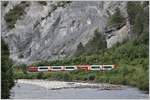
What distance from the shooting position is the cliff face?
163ft

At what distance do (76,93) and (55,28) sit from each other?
23290 mm

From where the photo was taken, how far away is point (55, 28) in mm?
56344

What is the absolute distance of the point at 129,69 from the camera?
33375 mm

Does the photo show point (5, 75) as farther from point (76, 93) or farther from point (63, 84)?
point (63, 84)

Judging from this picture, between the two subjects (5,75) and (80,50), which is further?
(80,50)

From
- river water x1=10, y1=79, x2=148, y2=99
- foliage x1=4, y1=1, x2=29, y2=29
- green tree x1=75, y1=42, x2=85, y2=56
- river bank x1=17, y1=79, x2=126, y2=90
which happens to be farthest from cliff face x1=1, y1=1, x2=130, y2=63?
river water x1=10, y1=79, x2=148, y2=99

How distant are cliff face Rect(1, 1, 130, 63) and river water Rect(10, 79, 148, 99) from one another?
7.17m

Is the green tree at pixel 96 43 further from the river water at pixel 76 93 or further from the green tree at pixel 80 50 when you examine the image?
the river water at pixel 76 93

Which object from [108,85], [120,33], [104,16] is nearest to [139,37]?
[108,85]

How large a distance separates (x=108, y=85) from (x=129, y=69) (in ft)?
11.7

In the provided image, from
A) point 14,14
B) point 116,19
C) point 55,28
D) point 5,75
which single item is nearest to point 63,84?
point 116,19

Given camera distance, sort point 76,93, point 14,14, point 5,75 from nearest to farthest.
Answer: point 5,75 → point 76,93 → point 14,14

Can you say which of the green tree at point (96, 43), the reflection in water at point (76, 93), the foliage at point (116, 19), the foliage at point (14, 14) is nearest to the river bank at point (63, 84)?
the reflection in water at point (76, 93)

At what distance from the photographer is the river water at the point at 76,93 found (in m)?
28.9
